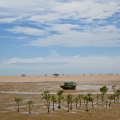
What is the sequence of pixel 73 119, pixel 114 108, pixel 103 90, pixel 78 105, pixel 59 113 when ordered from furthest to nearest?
pixel 103 90
pixel 78 105
pixel 114 108
pixel 59 113
pixel 73 119

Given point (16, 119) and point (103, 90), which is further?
point (103, 90)

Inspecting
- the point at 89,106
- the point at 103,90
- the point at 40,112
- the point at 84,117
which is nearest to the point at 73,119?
the point at 84,117

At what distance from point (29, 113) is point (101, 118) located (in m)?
12.2

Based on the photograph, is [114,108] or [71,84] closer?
[114,108]

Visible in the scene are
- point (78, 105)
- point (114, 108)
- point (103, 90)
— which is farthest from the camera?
point (103, 90)

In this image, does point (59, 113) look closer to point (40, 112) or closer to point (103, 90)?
point (40, 112)

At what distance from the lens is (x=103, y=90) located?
5562cm

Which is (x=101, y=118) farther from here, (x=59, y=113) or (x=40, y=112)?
(x=40, y=112)

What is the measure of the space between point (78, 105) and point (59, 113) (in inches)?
331

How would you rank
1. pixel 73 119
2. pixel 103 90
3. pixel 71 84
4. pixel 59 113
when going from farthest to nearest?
pixel 71 84 → pixel 103 90 → pixel 59 113 → pixel 73 119

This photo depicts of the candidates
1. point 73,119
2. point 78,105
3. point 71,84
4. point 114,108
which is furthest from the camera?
point 71,84

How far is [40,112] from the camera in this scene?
41750mm

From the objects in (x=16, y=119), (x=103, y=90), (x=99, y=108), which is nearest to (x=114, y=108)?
(x=99, y=108)

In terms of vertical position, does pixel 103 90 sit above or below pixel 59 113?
above
